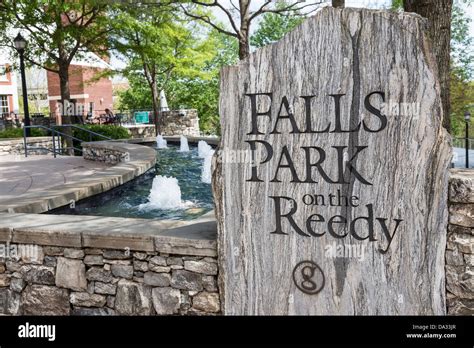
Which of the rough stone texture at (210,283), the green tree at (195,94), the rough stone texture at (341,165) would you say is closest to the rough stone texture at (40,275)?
the rough stone texture at (210,283)

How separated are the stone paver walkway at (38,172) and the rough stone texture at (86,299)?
2.70m

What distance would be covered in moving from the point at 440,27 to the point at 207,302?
3.35 metres

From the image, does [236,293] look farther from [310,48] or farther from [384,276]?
[310,48]

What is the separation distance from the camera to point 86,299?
3342 mm

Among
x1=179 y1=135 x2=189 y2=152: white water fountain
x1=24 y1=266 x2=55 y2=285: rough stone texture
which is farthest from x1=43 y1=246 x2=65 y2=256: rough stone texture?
x1=179 y1=135 x2=189 y2=152: white water fountain

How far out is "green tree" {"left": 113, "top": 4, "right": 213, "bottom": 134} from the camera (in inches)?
566

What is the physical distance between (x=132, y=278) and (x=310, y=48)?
1.94 metres

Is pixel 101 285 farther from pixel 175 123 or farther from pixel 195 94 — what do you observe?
pixel 195 94

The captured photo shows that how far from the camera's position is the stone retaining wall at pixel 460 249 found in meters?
2.59

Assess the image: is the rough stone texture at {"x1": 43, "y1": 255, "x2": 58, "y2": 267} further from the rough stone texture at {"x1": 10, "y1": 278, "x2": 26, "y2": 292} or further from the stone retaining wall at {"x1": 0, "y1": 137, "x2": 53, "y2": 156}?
the stone retaining wall at {"x1": 0, "y1": 137, "x2": 53, "y2": 156}

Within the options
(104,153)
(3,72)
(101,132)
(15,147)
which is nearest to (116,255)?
(104,153)

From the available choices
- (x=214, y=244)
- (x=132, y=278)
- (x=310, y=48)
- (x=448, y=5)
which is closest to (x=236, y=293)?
(x=214, y=244)

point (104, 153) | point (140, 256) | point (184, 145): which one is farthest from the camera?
point (184, 145)

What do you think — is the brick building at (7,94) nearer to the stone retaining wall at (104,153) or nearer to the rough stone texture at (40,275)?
the stone retaining wall at (104,153)
